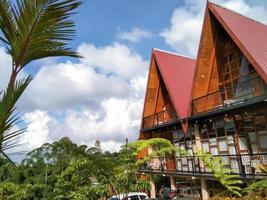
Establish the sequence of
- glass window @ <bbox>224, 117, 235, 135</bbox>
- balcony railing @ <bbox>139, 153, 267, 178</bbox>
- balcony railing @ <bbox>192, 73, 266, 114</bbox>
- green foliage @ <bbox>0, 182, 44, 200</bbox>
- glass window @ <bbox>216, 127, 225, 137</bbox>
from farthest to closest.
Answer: green foliage @ <bbox>0, 182, 44, 200</bbox>, glass window @ <bbox>216, 127, 225, 137</bbox>, glass window @ <bbox>224, 117, 235, 135</bbox>, balcony railing @ <bbox>192, 73, 266, 114</bbox>, balcony railing @ <bbox>139, 153, 267, 178</bbox>

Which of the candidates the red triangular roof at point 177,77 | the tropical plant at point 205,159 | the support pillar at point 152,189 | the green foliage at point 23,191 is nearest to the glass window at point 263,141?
the tropical plant at point 205,159

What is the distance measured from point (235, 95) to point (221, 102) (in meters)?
1.02

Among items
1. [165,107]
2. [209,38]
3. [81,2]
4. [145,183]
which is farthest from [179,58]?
[81,2]

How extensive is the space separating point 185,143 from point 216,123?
11.7 feet

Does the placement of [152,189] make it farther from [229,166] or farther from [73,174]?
[229,166]

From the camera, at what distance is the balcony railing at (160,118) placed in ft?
77.5

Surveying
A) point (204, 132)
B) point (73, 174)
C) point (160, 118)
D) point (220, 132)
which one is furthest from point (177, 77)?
point (73, 174)

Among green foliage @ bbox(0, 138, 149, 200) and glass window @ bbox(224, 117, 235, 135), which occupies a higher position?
glass window @ bbox(224, 117, 235, 135)

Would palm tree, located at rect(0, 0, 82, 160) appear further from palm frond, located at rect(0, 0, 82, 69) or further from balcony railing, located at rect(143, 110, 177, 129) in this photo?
balcony railing, located at rect(143, 110, 177, 129)

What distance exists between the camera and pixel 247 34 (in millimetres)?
17562

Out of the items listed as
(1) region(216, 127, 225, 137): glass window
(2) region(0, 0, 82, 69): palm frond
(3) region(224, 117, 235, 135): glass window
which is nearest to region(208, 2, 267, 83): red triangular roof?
(3) region(224, 117, 235, 135): glass window

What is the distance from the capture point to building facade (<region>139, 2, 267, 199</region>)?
15.3m

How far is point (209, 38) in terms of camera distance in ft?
62.0

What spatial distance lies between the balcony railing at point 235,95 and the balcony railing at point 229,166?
298cm
